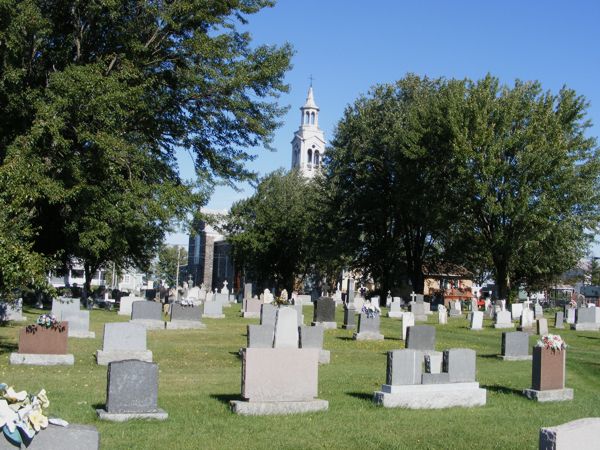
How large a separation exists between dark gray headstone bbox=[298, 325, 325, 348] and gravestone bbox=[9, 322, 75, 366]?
199 inches

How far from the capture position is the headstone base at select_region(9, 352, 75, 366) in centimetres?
1468

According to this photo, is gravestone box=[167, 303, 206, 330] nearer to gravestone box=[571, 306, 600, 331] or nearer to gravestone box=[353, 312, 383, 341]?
gravestone box=[353, 312, 383, 341]

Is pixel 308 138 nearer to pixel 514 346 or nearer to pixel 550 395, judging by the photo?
pixel 514 346

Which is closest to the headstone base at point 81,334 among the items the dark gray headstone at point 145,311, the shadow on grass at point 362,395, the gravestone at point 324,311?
the dark gray headstone at point 145,311

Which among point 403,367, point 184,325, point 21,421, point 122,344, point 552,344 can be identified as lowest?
point 184,325

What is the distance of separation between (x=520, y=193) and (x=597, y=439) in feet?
109

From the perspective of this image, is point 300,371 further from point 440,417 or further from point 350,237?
point 350,237

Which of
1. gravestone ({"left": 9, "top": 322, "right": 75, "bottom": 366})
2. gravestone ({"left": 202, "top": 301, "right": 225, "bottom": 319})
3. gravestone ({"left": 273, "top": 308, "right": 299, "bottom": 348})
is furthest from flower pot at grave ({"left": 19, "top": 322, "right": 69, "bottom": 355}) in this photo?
gravestone ({"left": 202, "top": 301, "right": 225, "bottom": 319})

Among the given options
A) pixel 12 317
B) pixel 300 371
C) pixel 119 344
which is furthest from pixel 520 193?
pixel 300 371

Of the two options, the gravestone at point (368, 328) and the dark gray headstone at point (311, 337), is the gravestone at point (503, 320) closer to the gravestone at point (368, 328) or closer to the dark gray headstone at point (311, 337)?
the gravestone at point (368, 328)

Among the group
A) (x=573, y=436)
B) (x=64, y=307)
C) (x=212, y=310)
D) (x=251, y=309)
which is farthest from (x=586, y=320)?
(x=573, y=436)

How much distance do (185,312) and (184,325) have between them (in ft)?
1.64

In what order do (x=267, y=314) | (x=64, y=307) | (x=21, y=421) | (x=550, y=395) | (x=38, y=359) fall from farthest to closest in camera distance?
(x=267, y=314), (x=64, y=307), (x=38, y=359), (x=550, y=395), (x=21, y=421)

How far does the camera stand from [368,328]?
22594mm
